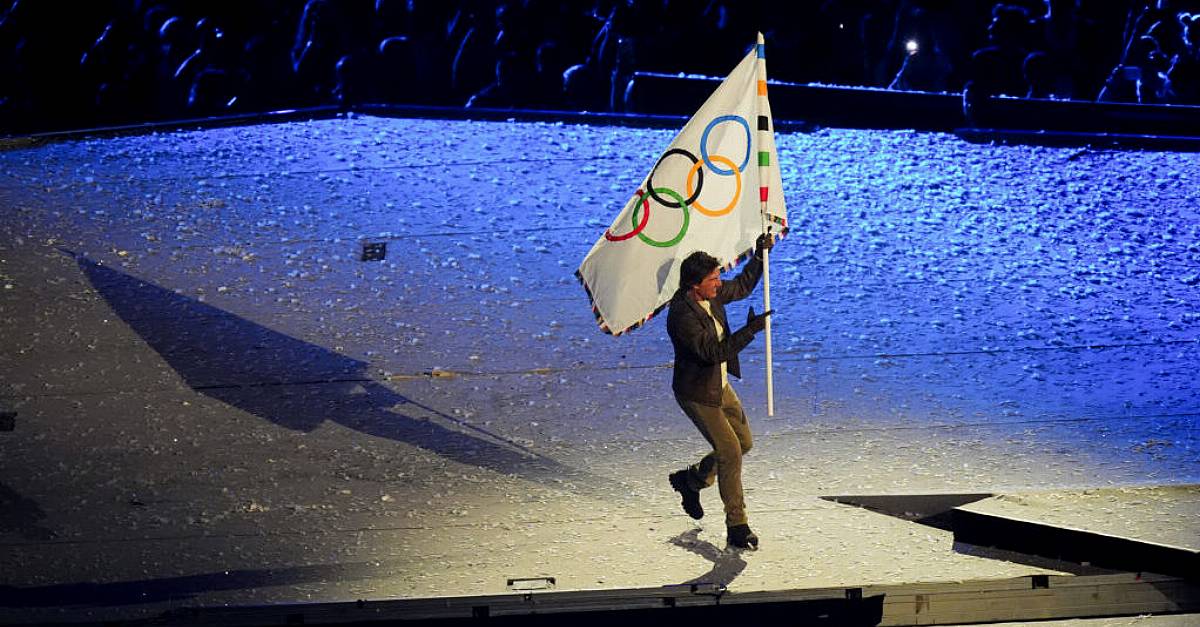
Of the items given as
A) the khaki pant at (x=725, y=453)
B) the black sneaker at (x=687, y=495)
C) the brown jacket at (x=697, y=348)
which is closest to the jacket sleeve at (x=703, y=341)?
the brown jacket at (x=697, y=348)

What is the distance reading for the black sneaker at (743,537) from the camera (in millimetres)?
6598

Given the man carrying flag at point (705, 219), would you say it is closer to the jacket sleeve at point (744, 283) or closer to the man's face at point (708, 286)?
the jacket sleeve at point (744, 283)

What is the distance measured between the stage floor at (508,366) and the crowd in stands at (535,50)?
59cm

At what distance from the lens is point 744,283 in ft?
22.8

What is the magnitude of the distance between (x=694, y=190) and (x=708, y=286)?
24.8 inches

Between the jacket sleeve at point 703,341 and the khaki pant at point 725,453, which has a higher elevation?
the jacket sleeve at point 703,341

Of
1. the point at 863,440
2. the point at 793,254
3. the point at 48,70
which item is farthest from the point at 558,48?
the point at 863,440

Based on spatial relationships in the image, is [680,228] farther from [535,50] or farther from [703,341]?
[535,50]

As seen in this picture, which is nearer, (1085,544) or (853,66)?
(1085,544)

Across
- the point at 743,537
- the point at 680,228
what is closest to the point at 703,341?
the point at 680,228

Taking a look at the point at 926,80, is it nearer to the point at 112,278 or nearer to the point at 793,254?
the point at 793,254

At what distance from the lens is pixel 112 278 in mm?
11000

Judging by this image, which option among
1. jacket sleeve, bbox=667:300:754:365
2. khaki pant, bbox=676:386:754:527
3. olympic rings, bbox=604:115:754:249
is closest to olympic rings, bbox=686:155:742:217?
olympic rings, bbox=604:115:754:249

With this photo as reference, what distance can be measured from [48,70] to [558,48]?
5382 millimetres
